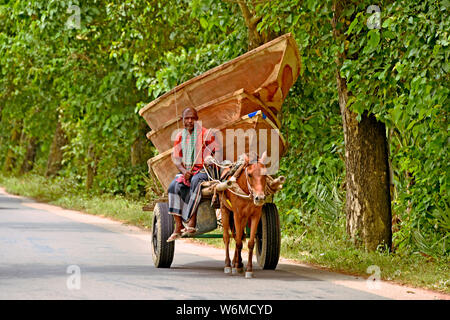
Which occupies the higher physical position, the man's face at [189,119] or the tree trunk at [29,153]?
the tree trunk at [29,153]

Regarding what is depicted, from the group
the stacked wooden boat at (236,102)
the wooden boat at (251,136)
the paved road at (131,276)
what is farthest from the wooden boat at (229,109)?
the paved road at (131,276)

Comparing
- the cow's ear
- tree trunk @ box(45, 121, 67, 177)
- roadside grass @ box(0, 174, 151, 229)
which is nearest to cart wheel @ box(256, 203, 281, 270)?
the cow's ear

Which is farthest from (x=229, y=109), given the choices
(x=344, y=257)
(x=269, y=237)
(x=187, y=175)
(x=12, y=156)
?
(x=12, y=156)

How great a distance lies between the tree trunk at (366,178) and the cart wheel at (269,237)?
9.44ft

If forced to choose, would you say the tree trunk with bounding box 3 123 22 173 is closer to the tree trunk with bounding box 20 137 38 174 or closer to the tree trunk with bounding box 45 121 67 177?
the tree trunk with bounding box 20 137 38 174

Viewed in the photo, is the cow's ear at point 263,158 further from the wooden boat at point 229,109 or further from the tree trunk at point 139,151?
the tree trunk at point 139,151

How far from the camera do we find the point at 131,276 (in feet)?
39.3

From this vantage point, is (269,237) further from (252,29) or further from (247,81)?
(252,29)

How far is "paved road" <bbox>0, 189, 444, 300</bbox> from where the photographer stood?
10320 mm

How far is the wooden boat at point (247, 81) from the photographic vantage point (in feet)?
44.5

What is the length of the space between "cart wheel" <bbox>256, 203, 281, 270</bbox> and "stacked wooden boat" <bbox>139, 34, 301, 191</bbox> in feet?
2.98

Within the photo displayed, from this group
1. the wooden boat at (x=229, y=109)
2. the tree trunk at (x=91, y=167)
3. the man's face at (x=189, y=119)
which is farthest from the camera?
the tree trunk at (x=91, y=167)
